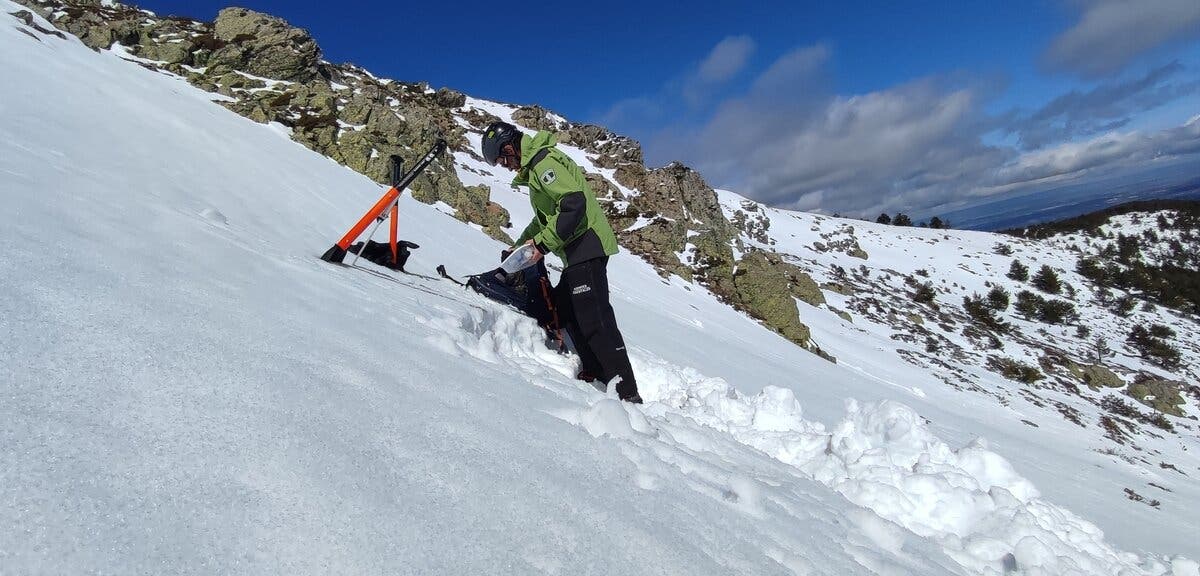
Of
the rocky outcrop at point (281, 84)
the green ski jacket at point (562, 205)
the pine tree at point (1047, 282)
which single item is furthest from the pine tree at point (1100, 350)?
the green ski jacket at point (562, 205)

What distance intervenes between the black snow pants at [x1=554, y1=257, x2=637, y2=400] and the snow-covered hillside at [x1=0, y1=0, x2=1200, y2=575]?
468 mm

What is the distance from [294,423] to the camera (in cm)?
176

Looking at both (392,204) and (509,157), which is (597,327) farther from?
(392,204)

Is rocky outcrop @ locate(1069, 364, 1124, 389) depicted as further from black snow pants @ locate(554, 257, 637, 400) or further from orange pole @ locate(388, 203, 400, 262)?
orange pole @ locate(388, 203, 400, 262)

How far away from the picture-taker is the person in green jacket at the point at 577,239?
180 inches

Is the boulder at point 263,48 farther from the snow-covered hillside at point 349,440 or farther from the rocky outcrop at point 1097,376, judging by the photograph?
the rocky outcrop at point 1097,376

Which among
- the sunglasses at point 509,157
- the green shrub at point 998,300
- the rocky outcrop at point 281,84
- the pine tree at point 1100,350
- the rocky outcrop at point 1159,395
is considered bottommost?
the rocky outcrop at point 1159,395

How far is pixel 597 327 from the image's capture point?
186 inches

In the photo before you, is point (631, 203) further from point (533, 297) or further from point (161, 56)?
point (533, 297)

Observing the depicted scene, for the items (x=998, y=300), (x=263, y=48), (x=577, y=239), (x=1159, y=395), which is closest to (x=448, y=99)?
(x=263, y=48)

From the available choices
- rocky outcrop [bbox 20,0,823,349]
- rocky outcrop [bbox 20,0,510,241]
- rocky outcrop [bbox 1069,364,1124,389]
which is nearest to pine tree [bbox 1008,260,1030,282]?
rocky outcrop [bbox 1069,364,1124,389]

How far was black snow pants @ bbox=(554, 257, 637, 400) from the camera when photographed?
182 inches

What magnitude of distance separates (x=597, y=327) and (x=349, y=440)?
3.04 meters

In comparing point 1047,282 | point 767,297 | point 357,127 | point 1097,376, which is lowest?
point 1097,376
